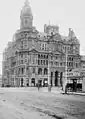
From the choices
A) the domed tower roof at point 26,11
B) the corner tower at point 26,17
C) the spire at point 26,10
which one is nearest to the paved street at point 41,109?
the corner tower at point 26,17

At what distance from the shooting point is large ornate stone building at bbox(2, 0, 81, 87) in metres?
99.9

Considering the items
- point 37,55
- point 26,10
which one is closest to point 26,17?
point 26,10

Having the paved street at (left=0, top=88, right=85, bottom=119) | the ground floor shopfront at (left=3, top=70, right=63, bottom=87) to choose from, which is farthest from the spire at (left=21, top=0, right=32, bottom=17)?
the paved street at (left=0, top=88, right=85, bottom=119)

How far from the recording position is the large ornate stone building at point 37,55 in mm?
99875

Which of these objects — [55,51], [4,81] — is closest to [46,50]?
[55,51]

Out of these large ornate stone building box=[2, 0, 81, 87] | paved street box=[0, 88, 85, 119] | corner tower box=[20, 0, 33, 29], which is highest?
corner tower box=[20, 0, 33, 29]

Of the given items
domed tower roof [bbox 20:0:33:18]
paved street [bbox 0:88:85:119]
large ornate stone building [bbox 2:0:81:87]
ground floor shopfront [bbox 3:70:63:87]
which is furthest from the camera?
domed tower roof [bbox 20:0:33:18]

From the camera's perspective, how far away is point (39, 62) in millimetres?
103125

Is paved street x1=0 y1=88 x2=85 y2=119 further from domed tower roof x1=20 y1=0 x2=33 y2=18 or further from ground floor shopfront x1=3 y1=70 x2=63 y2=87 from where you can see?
domed tower roof x1=20 y1=0 x2=33 y2=18

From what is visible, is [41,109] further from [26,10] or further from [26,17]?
[26,10]

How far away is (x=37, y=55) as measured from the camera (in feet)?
335

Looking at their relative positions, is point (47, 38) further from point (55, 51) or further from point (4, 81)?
point (4, 81)

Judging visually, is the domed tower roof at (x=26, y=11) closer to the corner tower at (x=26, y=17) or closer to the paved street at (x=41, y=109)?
the corner tower at (x=26, y=17)

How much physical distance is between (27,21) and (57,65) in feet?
73.6
